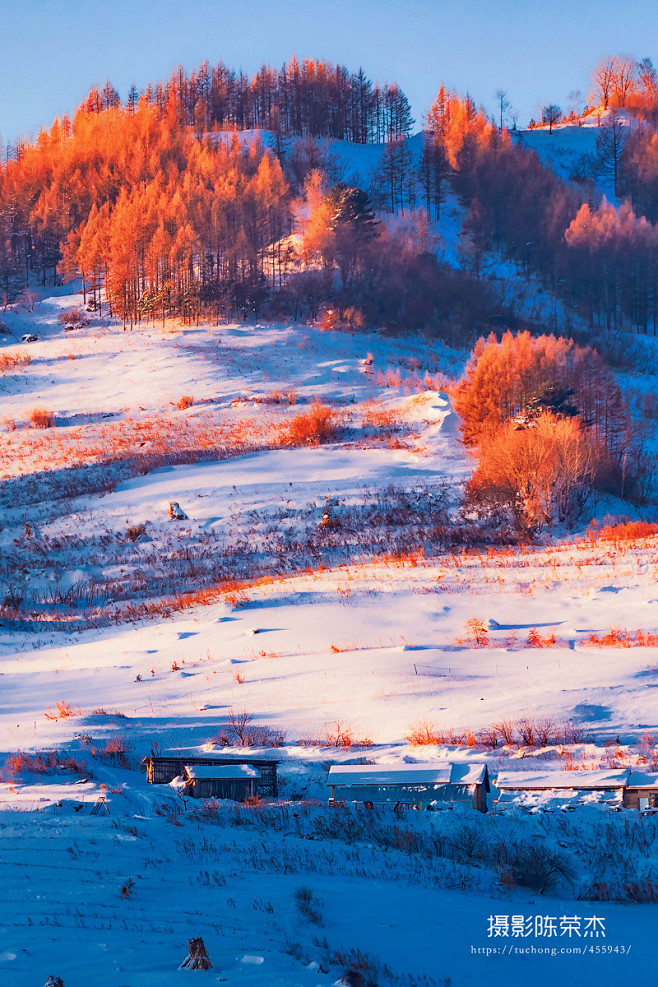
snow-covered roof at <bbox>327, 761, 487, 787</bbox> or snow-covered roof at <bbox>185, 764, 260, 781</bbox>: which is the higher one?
snow-covered roof at <bbox>327, 761, 487, 787</bbox>

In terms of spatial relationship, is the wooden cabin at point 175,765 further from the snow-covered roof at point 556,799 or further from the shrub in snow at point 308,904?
the shrub in snow at point 308,904

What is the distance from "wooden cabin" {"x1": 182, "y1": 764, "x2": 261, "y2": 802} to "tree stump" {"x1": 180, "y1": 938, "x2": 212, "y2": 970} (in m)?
4.11

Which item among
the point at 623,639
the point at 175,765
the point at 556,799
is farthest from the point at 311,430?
the point at 556,799

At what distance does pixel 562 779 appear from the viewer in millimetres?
9016

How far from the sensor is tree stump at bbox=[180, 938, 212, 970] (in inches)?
197

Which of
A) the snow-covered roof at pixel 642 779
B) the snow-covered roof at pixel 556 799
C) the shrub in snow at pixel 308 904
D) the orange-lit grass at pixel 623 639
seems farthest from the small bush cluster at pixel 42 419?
the shrub in snow at pixel 308 904

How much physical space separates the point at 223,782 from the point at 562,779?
367cm

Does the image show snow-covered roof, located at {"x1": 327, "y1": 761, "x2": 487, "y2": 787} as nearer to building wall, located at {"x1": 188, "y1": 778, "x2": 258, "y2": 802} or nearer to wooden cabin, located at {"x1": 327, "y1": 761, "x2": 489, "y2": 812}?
wooden cabin, located at {"x1": 327, "y1": 761, "x2": 489, "y2": 812}

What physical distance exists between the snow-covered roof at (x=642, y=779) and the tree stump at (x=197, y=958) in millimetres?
4889

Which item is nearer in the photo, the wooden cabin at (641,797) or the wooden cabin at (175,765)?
the wooden cabin at (641,797)

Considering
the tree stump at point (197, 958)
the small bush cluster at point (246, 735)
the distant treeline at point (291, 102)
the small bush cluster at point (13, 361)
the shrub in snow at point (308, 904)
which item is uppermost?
the distant treeline at point (291, 102)

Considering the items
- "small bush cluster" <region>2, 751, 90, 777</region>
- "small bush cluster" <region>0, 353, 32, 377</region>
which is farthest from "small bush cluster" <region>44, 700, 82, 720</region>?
"small bush cluster" <region>0, 353, 32, 377</region>

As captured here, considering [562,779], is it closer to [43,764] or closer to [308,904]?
[308,904]

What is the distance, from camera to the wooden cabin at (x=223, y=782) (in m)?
9.20
